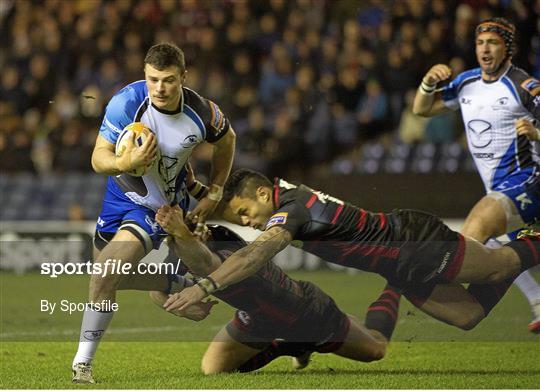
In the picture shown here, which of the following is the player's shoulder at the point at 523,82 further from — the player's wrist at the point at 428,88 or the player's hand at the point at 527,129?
the player's wrist at the point at 428,88

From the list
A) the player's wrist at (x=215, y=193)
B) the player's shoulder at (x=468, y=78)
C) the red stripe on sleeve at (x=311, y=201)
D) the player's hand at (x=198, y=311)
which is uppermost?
the player's shoulder at (x=468, y=78)

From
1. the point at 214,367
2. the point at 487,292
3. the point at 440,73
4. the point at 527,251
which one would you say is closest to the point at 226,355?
the point at 214,367

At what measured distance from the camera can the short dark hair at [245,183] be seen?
23.7 ft

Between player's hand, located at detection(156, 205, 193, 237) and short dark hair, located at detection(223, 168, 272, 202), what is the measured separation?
0.33 metres

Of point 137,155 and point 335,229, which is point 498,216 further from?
point 137,155

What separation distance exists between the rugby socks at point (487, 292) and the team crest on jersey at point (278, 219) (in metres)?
1.45

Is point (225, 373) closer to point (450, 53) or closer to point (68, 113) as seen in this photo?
point (450, 53)

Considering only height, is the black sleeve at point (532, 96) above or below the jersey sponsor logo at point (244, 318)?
above

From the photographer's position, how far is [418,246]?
24.4 feet

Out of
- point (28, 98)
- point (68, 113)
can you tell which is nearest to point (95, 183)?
point (68, 113)

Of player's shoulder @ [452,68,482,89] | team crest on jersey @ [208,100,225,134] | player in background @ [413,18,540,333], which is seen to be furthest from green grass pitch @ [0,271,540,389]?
player's shoulder @ [452,68,482,89]

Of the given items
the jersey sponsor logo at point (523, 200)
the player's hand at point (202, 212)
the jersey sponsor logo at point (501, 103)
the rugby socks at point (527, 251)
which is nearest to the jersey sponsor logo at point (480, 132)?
the jersey sponsor logo at point (501, 103)

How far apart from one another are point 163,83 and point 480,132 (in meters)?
3.14

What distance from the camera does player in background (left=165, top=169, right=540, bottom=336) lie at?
7.02m
